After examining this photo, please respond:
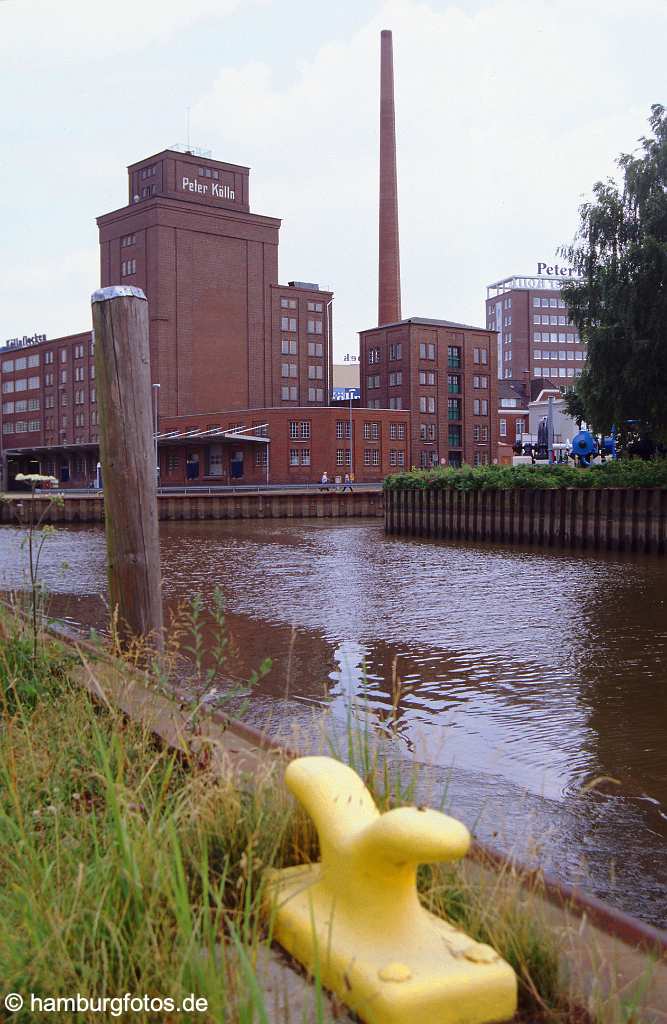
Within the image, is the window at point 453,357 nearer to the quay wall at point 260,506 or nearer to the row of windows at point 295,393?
the row of windows at point 295,393

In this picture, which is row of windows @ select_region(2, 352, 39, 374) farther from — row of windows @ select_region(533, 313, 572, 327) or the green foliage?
the green foliage

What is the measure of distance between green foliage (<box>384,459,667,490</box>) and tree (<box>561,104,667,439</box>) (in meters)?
1.75

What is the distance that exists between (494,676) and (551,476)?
21572 mm

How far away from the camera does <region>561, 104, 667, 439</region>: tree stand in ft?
95.3

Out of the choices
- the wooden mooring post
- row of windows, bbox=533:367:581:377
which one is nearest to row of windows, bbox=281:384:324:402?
row of windows, bbox=533:367:581:377

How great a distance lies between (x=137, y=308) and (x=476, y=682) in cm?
535

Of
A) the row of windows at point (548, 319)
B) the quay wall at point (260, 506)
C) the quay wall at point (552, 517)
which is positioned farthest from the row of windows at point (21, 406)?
the row of windows at point (548, 319)

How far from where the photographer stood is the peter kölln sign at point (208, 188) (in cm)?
9419

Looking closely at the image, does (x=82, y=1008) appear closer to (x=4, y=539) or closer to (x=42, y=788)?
(x=42, y=788)

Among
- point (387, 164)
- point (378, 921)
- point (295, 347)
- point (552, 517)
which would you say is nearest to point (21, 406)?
point (295, 347)

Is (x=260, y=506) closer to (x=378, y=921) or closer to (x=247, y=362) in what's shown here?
(x=247, y=362)

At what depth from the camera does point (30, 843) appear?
3111 millimetres

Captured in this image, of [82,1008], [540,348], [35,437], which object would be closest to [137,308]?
Result: [82,1008]

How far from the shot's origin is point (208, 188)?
95.7 metres
